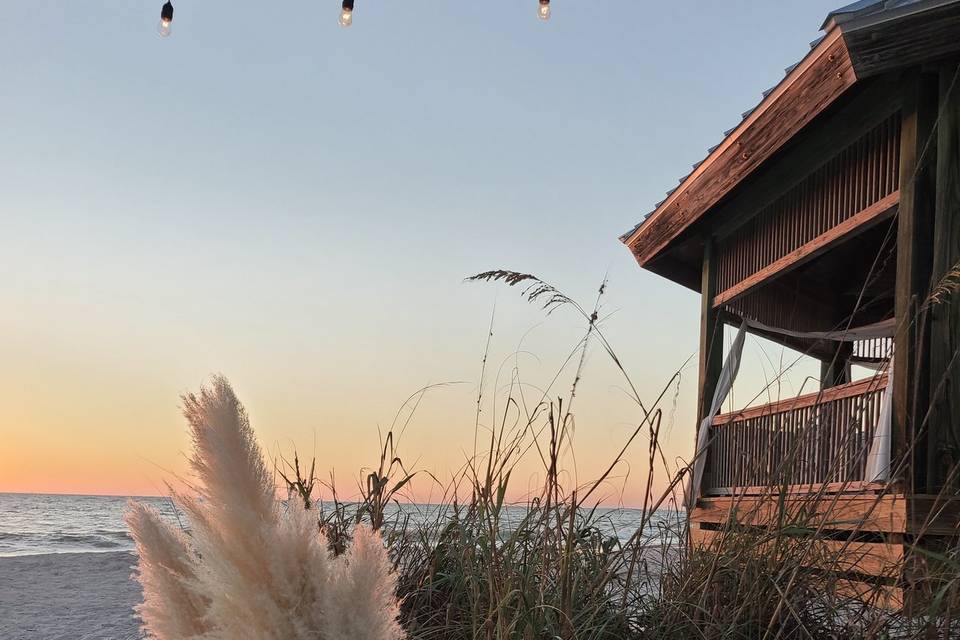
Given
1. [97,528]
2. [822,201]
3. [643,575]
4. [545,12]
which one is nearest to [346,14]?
[545,12]

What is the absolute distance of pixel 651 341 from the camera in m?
5.23

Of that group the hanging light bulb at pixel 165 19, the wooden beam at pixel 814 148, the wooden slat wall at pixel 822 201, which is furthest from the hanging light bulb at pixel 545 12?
the wooden slat wall at pixel 822 201

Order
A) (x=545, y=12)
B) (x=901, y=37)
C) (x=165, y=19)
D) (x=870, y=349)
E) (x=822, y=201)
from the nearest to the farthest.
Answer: (x=165, y=19) < (x=545, y=12) < (x=901, y=37) < (x=822, y=201) < (x=870, y=349)

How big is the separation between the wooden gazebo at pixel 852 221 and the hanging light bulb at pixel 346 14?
2443mm

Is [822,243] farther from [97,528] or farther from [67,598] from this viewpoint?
[97,528]

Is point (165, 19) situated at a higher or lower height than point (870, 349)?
higher

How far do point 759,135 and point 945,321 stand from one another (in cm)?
192

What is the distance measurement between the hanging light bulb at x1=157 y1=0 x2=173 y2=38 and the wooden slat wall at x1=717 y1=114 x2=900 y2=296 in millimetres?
4657

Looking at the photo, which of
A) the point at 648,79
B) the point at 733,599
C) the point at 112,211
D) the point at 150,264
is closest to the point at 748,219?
the point at 648,79

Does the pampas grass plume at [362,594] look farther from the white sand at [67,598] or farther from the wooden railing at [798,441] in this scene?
the white sand at [67,598]

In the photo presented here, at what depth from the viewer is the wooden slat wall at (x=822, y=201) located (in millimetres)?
6211

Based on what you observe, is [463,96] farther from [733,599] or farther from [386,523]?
[733,599]

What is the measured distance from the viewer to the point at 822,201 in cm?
685

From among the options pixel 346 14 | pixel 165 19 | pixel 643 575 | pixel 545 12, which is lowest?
pixel 643 575
